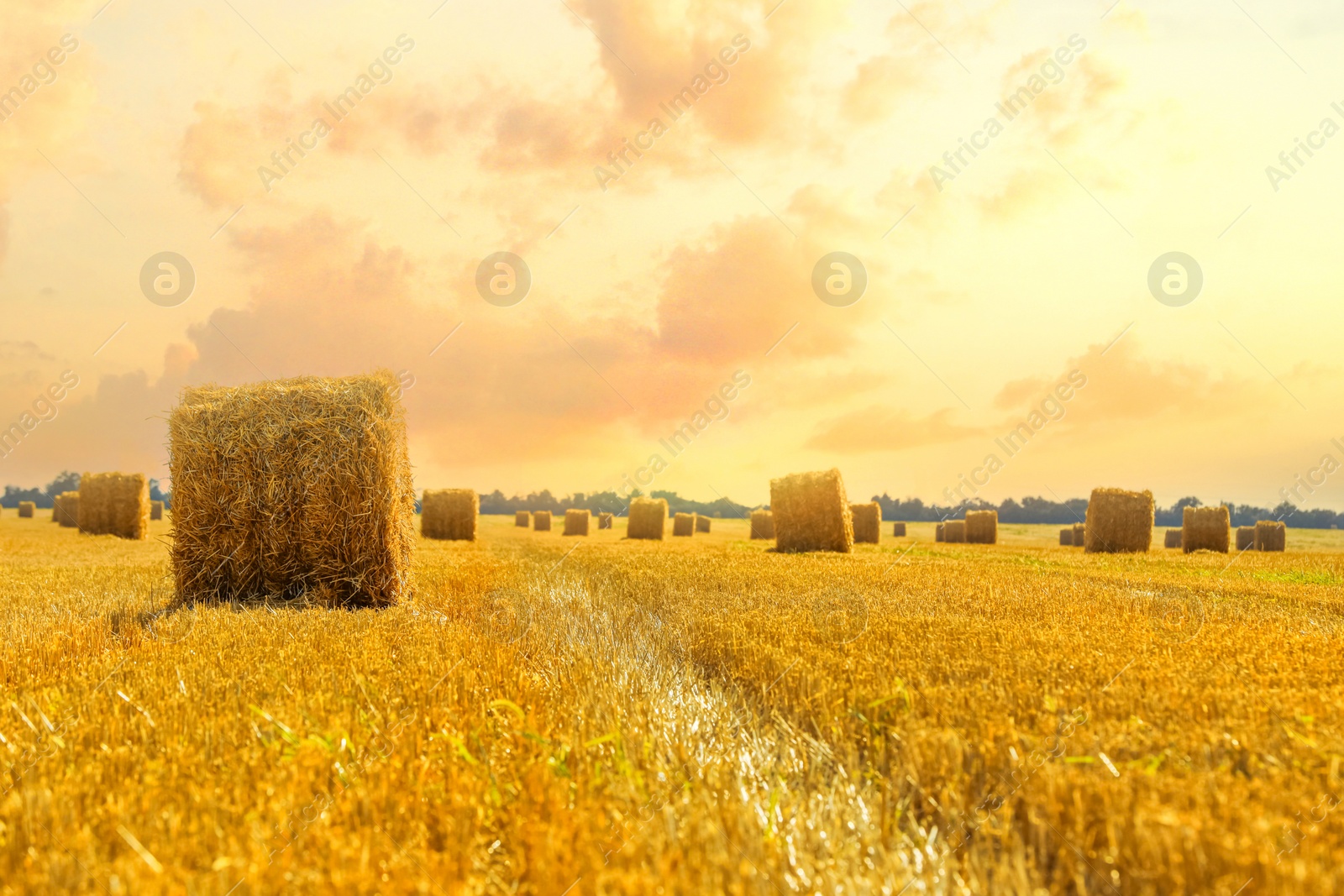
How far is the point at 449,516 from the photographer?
29797 mm

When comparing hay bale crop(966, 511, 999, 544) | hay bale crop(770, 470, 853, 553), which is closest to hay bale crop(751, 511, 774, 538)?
hay bale crop(966, 511, 999, 544)

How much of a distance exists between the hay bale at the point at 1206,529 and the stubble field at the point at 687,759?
2606 cm

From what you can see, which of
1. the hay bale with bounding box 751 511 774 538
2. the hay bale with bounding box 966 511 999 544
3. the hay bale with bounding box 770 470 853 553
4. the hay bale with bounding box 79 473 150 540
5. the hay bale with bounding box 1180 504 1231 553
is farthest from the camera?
the hay bale with bounding box 751 511 774 538

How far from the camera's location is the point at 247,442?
31.4 feet

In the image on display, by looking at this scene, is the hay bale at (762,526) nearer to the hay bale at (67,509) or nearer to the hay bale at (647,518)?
the hay bale at (647,518)

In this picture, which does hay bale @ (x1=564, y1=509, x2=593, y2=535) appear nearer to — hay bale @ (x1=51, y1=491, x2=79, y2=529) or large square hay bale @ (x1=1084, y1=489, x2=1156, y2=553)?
large square hay bale @ (x1=1084, y1=489, x2=1156, y2=553)

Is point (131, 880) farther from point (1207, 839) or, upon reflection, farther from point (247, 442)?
point (247, 442)

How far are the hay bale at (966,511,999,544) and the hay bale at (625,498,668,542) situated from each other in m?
16.7

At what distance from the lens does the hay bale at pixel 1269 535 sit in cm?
3369

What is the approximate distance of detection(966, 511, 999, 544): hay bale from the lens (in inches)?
1517

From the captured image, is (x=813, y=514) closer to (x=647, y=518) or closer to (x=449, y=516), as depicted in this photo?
(x=647, y=518)

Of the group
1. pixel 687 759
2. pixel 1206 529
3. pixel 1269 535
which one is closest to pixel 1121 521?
pixel 1206 529

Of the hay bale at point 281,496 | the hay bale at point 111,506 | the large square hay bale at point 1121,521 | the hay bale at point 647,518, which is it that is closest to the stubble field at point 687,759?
the hay bale at point 281,496

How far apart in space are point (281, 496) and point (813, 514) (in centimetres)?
1551
